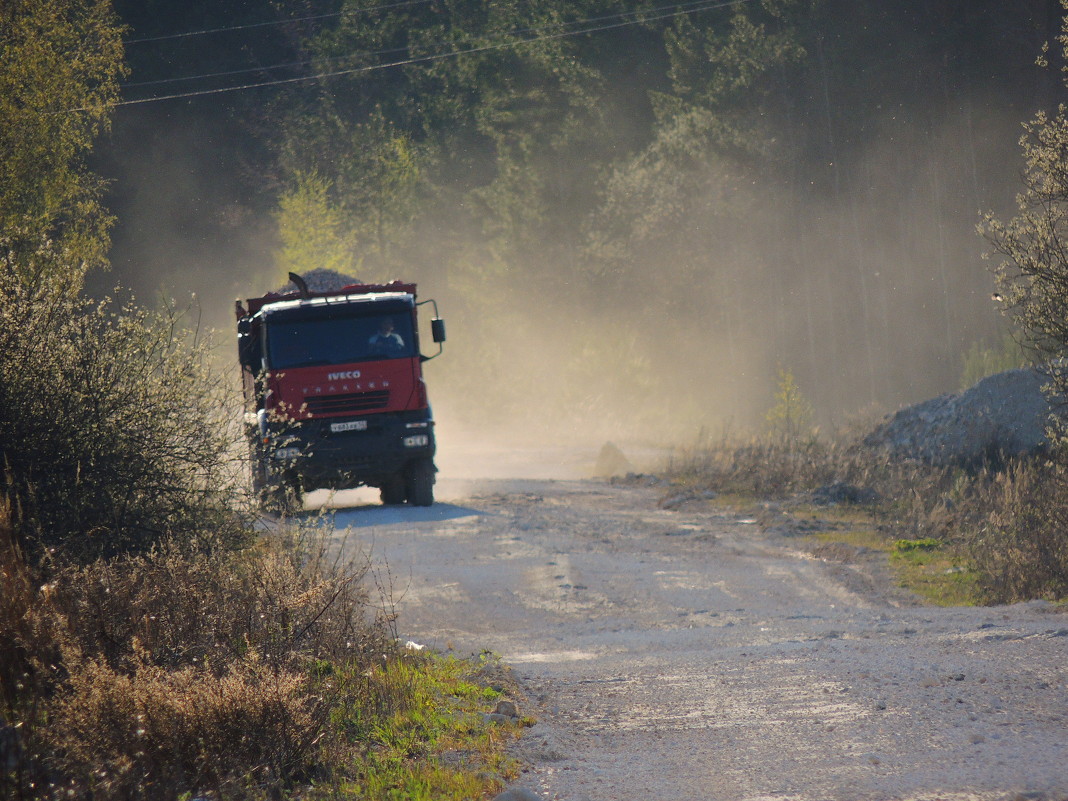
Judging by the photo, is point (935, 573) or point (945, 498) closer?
point (935, 573)

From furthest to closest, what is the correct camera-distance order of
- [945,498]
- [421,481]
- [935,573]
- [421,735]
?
[421,481]
[945,498]
[935,573]
[421,735]

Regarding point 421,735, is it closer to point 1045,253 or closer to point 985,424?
point 1045,253

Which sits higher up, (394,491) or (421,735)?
(394,491)

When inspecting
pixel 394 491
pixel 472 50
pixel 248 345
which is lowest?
pixel 394 491

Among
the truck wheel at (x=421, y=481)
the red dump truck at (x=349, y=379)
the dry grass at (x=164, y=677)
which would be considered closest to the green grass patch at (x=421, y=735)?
the dry grass at (x=164, y=677)

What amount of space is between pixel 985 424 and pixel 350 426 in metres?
9.08

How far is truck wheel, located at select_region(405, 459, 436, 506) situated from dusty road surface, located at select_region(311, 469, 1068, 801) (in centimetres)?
278

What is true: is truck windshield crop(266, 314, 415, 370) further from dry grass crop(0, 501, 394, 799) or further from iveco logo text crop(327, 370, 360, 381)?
dry grass crop(0, 501, 394, 799)

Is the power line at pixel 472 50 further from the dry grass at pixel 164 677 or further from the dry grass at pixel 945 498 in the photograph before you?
the dry grass at pixel 164 677

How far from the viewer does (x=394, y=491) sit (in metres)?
17.8

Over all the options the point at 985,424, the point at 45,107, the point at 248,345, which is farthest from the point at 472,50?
the point at 985,424

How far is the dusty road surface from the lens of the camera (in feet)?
16.2

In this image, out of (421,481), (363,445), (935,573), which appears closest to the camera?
(935,573)

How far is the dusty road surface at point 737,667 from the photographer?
16.2 feet
